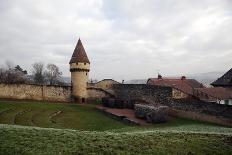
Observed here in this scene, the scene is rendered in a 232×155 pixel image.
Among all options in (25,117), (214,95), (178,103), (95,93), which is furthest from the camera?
(214,95)

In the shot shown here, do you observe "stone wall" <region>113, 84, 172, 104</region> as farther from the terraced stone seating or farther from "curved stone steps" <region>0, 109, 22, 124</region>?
"curved stone steps" <region>0, 109, 22, 124</region>

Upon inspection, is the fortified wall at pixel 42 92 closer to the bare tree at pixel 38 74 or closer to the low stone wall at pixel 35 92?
the low stone wall at pixel 35 92

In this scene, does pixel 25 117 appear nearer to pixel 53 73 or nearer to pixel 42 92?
pixel 42 92

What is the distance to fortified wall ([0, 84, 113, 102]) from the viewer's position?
37750mm

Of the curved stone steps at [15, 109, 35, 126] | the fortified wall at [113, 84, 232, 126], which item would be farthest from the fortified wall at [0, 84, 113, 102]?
the curved stone steps at [15, 109, 35, 126]

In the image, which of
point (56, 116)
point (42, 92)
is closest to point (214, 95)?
point (56, 116)

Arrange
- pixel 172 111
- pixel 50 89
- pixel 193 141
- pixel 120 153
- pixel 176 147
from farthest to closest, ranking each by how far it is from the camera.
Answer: pixel 50 89
pixel 172 111
pixel 193 141
pixel 176 147
pixel 120 153

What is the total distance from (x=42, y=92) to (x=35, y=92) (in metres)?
0.89

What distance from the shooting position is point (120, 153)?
11.9 metres

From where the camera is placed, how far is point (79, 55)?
1610 inches

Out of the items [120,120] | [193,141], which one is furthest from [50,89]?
[193,141]

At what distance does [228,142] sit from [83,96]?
27811 millimetres

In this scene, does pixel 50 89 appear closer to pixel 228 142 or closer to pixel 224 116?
pixel 224 116

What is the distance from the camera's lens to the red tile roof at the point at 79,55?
40.6 metres
